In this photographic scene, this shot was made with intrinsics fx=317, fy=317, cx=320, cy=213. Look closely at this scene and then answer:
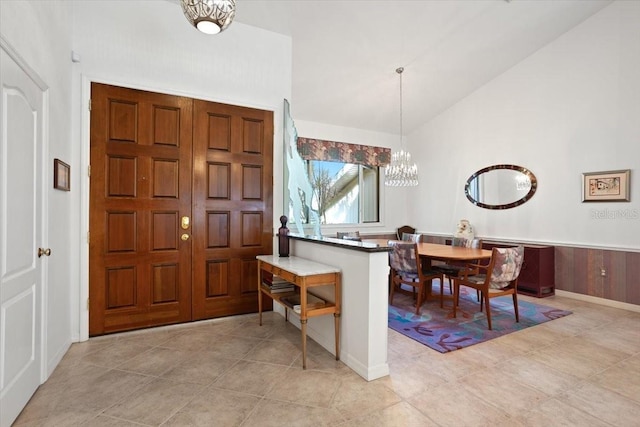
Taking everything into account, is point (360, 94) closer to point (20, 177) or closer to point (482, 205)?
point (482, 205)

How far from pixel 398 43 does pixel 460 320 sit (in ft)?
11.6

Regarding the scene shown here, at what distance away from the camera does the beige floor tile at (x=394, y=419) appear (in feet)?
5.71

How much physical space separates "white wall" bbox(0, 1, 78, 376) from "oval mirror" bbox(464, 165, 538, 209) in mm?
5668

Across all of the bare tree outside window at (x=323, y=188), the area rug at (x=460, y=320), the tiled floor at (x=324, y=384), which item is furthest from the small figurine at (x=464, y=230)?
the tiled floor at (x=324, y=384)

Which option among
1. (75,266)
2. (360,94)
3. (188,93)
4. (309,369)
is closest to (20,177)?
(75,266)

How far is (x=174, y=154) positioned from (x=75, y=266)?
1.33 meters

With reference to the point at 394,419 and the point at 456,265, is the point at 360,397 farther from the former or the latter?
the point at 456,265

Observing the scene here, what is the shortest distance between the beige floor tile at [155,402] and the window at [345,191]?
13.8 feet

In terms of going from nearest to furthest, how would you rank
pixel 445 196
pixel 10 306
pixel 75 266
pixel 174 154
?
pixel 10 306
pixel 75 266
pixel 174 154
pixel 445 196

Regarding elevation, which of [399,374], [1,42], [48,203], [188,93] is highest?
[188,93]

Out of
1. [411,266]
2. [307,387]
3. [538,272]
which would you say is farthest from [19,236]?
[538,272]

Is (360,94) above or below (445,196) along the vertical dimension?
above

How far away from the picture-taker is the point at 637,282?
151 inches

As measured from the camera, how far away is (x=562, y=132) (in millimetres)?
4527
